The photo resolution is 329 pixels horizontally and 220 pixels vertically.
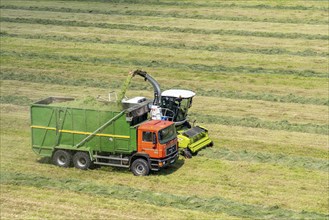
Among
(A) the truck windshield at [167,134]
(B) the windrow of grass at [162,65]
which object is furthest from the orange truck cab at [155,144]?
(B) the windrow of grass at [162,65]

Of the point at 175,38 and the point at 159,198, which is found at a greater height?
the point at 175,38

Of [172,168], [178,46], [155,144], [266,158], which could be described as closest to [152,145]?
[155,144]

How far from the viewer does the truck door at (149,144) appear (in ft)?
78.8

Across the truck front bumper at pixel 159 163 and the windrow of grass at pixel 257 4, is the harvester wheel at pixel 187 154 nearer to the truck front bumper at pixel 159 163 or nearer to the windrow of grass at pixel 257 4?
the truck front bumper at pixel 159 163

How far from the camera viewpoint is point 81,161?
25.3 m

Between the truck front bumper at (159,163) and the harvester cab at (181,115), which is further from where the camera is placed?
the harvester cab at (181,115)

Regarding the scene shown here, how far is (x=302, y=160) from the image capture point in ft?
86.9

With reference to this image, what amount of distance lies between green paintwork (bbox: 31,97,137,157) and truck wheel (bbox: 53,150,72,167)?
0.22 meters

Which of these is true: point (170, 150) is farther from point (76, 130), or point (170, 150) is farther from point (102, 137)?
point (76, 130)

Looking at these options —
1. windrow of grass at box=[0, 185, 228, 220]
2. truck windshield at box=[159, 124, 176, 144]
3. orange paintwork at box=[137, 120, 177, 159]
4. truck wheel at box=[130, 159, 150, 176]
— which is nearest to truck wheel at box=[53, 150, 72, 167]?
windrow of grass at box=[0, 185, 228, 220]

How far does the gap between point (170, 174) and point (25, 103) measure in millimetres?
13085

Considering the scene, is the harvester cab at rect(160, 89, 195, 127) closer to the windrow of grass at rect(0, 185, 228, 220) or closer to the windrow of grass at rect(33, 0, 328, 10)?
the windrow of grass at rect(0, 185, 228, 220)

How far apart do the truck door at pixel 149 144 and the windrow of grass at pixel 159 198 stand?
1759mm

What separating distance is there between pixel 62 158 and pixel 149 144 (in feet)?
12.6
